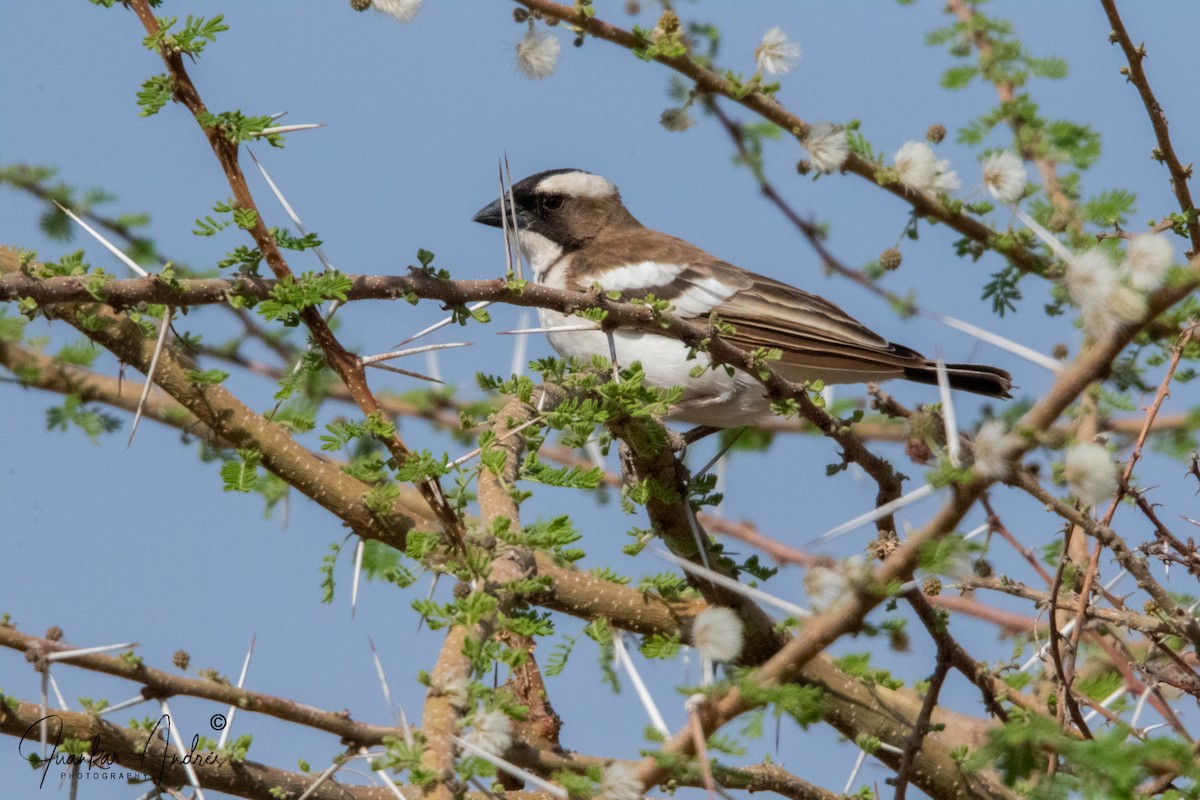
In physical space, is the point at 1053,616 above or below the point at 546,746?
above

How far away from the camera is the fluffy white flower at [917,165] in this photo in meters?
3.91

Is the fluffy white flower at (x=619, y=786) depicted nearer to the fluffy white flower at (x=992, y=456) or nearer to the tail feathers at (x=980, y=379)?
the fluffy white flower at (x=992, y=456)

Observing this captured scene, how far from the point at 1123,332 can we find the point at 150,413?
4.52 m

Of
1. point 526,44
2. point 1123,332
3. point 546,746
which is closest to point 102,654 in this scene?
point 546,746

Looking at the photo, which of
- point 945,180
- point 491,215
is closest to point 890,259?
point 945,180

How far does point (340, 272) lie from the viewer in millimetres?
2857

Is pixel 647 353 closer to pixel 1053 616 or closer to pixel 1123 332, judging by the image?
pixel 1053 616

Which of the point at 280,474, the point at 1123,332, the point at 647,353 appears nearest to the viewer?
the point at 1123,332

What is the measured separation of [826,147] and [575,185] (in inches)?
139

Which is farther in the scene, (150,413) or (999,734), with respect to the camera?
(150,413)

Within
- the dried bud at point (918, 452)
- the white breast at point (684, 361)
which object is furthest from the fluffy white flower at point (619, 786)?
the white breast at point (684, 361)

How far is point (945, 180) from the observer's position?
394cm

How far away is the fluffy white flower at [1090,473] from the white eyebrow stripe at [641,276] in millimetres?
4081

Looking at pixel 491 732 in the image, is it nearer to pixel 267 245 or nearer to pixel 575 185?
pixel 267 245
